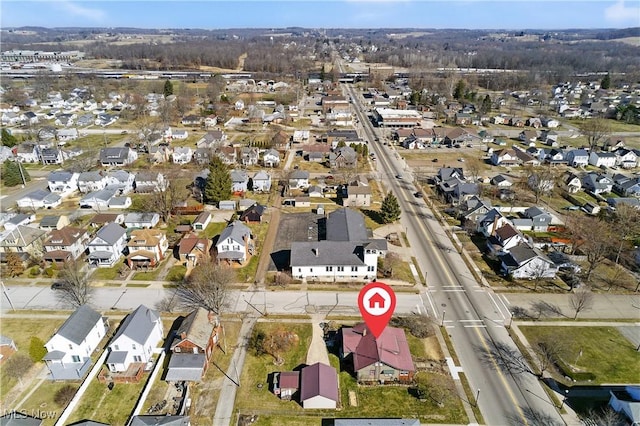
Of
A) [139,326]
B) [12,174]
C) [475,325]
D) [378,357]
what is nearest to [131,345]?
[139,326]

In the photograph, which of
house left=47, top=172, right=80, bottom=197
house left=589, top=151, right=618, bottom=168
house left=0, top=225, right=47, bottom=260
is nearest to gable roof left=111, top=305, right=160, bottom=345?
house left=0, top=225, right=47, bottom=260

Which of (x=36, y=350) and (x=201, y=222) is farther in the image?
(x=201, y=222)

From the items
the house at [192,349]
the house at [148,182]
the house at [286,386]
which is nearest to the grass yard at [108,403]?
the house at [192,349]

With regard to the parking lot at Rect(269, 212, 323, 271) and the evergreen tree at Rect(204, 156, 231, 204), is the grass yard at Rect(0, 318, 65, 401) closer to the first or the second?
the parking lot at Rect(269, 212, 323, 271)

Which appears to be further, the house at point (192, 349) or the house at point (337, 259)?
the house at point (337, 259)

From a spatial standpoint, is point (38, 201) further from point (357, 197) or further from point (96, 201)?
point (357, 197)

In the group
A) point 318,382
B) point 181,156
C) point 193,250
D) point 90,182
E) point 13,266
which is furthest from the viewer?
point 181,156

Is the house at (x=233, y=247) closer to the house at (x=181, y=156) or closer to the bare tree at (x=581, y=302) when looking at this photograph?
the bare tree at (x=581, y=302)
